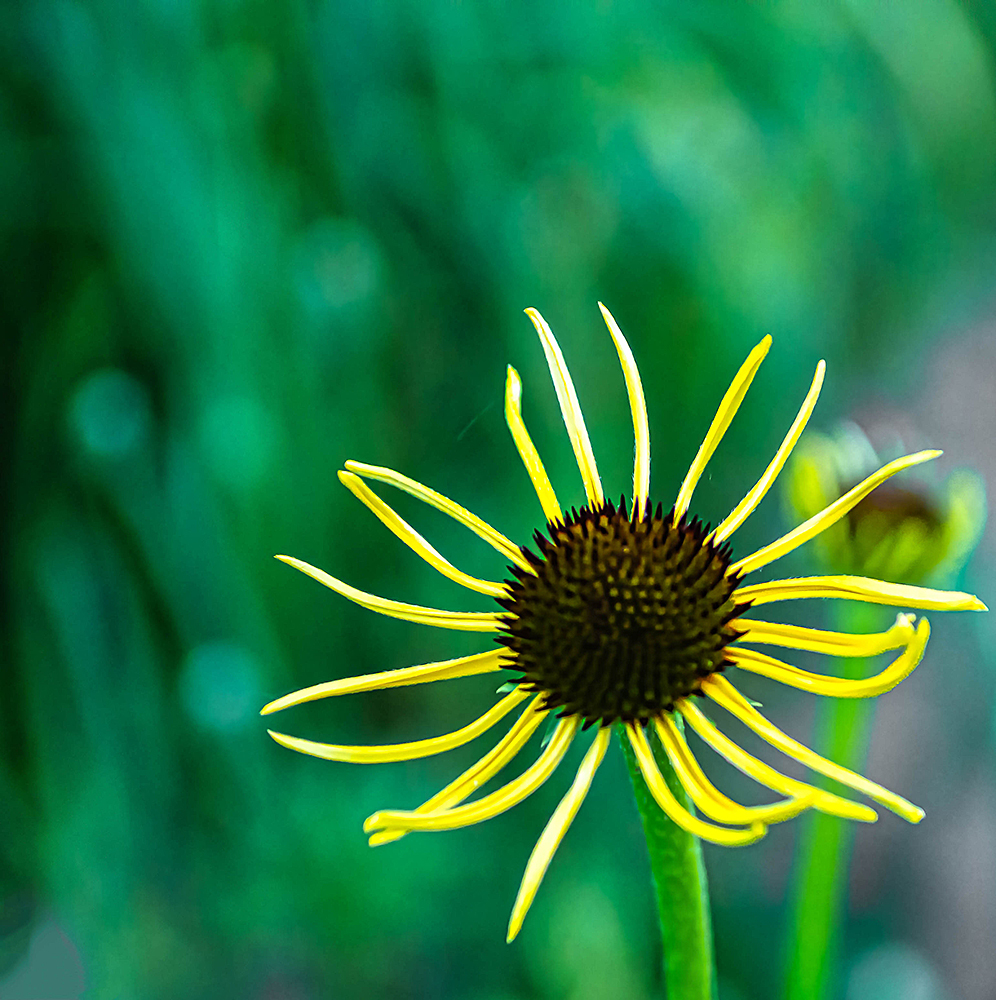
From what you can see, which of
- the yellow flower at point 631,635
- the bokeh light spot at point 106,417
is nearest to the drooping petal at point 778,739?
the yellow flower at point 631,635

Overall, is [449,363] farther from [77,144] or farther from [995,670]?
[995,670]

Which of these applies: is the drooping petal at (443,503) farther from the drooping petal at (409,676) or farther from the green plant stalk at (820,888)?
the green plant stalk at (820,888)

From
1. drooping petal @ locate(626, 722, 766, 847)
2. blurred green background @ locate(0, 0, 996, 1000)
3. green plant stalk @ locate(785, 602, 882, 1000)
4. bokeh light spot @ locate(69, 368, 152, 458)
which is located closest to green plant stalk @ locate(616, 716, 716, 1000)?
drooping petal @ locate(626, 722, 766, 847)

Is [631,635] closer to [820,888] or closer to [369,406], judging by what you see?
[820,888]

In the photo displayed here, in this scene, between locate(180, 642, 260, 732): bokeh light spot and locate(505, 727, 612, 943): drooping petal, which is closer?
locate(505, 727, 612, 943): drooping petal

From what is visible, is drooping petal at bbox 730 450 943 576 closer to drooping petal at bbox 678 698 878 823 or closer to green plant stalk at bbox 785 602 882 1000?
drooping petal at bbox 678 698 878 823

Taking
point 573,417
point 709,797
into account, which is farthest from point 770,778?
point 573,417

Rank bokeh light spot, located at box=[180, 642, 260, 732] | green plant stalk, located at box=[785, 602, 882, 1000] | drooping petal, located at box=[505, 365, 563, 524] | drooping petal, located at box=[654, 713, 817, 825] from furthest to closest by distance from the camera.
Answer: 1. bokeh light spot, located at box=[180, 642, 260, 732]
2. green plant stalk, located at box=[785, 602, 882, 1000]
3. drooping petal, located at box=[505, 365, 563, 524]
4. drooping petal, located at box=[654, 713, 817, 825]
